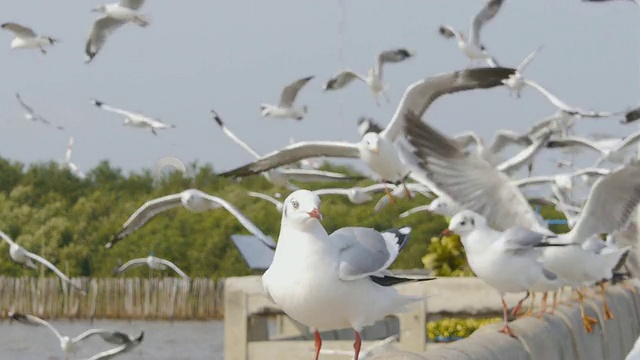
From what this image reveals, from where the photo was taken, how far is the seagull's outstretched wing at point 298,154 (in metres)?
10.5

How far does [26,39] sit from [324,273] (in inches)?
469

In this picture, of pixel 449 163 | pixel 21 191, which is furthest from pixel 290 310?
pixel 21 191

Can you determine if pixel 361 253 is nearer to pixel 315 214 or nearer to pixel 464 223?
pixel 315 214

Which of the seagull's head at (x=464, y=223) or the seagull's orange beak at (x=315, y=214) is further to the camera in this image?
the seagull's head at (x=464, y=223)

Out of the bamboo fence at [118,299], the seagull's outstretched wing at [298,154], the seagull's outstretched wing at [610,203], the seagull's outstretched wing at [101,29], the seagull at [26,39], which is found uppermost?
the seagull at [26,39]

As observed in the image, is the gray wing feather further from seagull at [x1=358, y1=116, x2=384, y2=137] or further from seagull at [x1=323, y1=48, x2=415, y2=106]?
seagull at [x1=323, y1=48, x2=415, y2=106]

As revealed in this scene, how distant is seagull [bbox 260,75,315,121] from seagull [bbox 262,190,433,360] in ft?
36.6

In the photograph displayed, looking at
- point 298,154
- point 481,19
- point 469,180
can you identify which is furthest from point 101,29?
point 469,180

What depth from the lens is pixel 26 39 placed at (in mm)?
15281

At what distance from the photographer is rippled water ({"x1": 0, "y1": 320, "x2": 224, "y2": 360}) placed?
849 inches

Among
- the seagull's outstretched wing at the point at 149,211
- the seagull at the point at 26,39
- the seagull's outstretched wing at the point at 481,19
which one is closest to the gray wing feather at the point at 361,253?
the seagull's outstretched wing at the point at 149,211

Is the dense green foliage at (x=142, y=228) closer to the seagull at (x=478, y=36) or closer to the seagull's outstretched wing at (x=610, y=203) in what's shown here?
the seagull at (x=478, y=36)

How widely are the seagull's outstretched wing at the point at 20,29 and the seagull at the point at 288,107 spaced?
2.81 metres

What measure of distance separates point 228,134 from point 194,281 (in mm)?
15168
